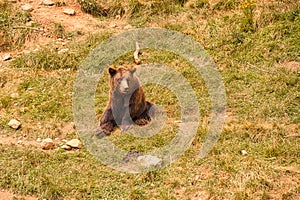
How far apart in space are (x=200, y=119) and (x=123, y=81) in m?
1.37

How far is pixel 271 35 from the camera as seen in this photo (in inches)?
366

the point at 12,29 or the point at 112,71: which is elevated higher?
the point at 112,71

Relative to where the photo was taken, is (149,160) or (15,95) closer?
(149,160)

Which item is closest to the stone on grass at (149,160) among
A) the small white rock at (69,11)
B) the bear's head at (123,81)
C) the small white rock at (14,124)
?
→ the bear's head at (123,81)

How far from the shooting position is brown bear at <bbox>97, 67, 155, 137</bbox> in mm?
7082

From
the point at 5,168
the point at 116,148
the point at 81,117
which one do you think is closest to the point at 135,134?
the point at 116,148

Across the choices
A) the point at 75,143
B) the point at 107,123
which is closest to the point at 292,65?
the point at 107,123

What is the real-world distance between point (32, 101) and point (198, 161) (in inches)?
122

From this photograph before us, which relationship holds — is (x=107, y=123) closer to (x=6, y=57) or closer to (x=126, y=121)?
(x=126, y=121)

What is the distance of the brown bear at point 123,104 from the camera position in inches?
279

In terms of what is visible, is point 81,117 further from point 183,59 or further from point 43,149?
point 183,59

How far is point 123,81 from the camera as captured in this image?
699cm

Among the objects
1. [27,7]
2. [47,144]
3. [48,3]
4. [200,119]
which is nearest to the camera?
[47,144]

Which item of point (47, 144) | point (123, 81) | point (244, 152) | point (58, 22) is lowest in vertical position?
point (47, 144)
